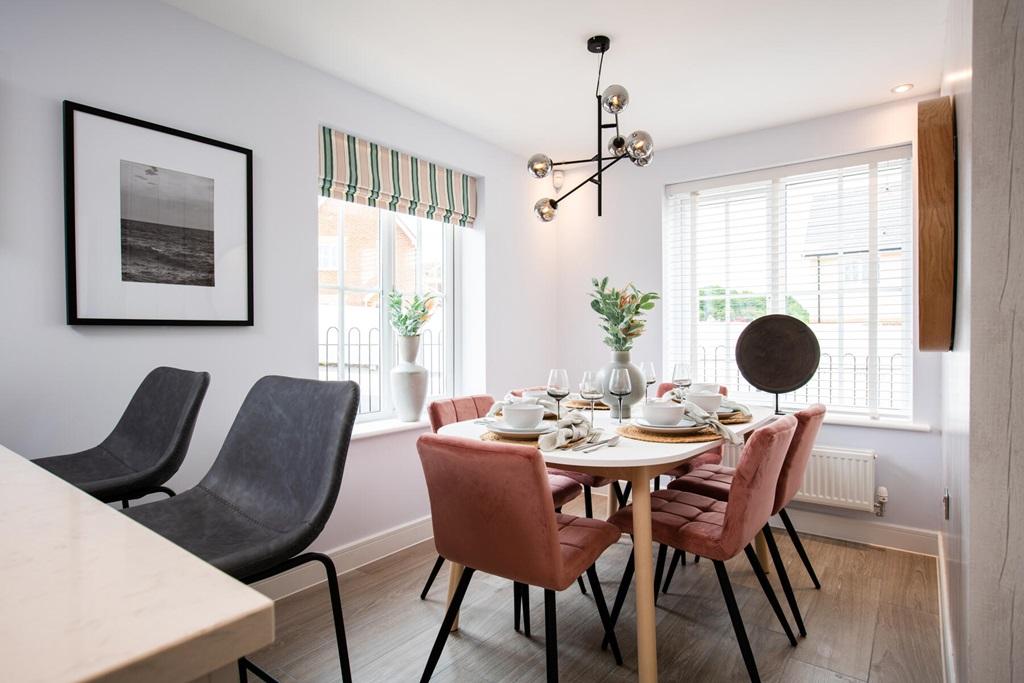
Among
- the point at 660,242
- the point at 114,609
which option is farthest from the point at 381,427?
the point at 114,609

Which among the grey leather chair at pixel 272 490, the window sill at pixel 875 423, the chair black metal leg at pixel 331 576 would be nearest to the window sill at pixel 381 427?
the grey leather chair at pixel 272 490

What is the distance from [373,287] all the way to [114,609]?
291cm

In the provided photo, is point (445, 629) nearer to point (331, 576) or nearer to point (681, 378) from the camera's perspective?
point (331, 576)

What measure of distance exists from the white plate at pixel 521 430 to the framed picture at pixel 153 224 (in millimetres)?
1282

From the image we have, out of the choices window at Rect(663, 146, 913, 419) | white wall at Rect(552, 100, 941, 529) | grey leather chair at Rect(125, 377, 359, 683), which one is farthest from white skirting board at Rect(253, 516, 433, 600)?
window at Rect(663, 146, 913, 419)

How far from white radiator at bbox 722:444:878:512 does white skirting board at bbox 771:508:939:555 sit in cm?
11

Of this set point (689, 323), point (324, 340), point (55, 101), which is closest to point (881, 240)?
point (689, 323)

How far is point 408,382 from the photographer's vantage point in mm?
3137

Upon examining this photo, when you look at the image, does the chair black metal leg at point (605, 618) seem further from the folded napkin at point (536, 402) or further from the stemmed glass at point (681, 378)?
the stemmed glass at point (681, 378)

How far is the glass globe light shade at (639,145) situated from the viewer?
2160 mm

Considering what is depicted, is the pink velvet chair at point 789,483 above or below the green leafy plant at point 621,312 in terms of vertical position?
below

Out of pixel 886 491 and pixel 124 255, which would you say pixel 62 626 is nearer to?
pixel 124 255

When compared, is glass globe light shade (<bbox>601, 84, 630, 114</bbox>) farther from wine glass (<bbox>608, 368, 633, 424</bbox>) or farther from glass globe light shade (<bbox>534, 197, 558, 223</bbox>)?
wine glass (<bbox>608, 368, 633, 424</bbox>)

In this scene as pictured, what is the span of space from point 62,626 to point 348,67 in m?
2.80
